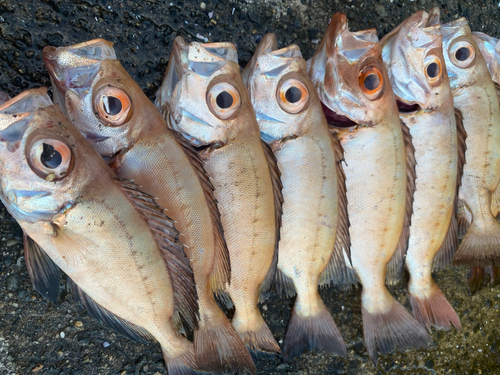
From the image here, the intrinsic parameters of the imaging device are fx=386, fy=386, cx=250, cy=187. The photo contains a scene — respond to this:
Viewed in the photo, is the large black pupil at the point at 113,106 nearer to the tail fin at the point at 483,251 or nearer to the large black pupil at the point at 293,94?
the large black pupil at the point at 293,94

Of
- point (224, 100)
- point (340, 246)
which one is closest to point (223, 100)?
point (224, 100)

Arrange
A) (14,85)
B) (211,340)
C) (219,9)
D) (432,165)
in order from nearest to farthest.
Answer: (211,340), (14,85), (432,165), (219,9)

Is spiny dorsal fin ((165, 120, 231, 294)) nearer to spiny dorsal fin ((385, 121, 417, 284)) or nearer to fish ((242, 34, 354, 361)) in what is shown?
fish ((242, 34, 354, 361))

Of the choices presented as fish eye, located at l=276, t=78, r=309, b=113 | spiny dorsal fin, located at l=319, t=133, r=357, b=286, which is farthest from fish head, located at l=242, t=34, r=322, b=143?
spiny dorsal fin, located at l=319, t=133, r=357, b=286

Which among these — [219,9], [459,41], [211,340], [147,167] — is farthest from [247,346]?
[459,41]

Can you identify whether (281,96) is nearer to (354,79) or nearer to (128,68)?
(354,79)

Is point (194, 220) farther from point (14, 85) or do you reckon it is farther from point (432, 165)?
point (432, 165)
